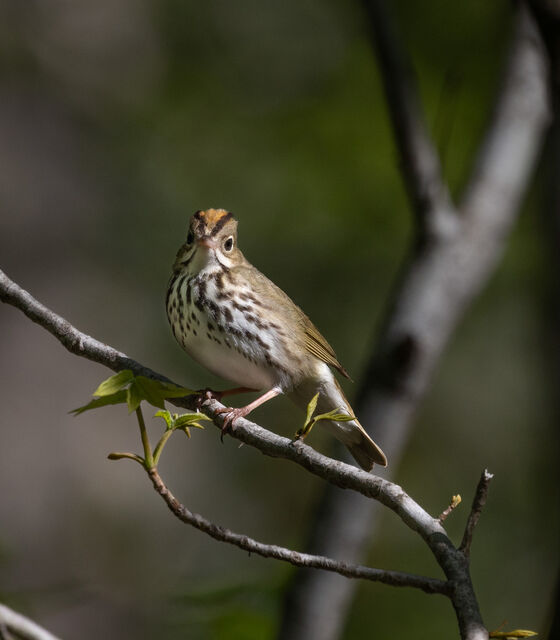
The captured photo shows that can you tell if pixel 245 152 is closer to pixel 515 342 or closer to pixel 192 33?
pixel 192 33

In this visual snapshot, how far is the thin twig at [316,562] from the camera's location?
167cm

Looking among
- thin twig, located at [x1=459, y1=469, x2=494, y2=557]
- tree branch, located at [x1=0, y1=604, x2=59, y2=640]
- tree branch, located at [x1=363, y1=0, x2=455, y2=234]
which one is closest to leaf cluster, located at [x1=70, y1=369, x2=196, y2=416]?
thin twig, located at [x1=459, y1=469, x2=494, y2=557]

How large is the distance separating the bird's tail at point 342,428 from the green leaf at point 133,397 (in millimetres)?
1865

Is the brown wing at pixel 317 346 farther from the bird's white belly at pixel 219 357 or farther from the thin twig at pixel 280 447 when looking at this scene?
the thin twig at pixel 280 447

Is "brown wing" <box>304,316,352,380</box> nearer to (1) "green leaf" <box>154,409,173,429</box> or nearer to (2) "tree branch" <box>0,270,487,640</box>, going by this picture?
(2) "tree branch" <box>0,270,487,640</box>

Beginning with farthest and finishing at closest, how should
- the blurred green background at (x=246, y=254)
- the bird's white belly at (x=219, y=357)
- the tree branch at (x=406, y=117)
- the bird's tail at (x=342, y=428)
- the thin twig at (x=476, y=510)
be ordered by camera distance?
1. the blurred green background at (x=246, y=254)
2. the tree branch at (x=406, y=117)
3. the bird's tail at (x=342, y=428)
4. the bird's white belly at (x=219, y=357)
5. the thin twig at (x=476, y=510)

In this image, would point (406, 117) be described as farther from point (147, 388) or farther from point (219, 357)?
point (147, 388)

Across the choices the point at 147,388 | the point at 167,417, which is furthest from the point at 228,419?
the point at 147,388

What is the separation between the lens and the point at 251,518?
807 cm

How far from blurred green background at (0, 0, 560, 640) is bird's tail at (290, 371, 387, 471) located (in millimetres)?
2426

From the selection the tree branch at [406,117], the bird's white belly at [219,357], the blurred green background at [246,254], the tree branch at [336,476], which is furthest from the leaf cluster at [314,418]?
the blurred green background at [246,254]

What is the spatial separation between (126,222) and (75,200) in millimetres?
860

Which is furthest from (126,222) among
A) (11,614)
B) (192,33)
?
(11,614)

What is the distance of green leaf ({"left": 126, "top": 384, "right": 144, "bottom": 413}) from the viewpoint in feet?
6.12
